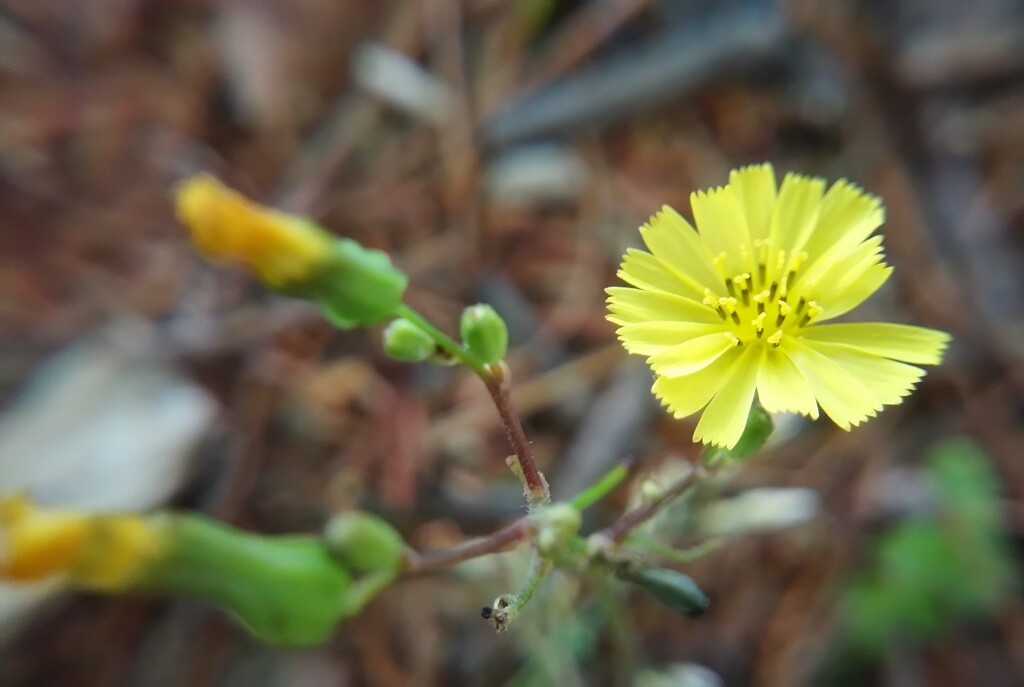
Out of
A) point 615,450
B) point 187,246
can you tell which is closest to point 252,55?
point 187,246

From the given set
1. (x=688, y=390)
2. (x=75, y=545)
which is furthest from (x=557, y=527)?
(x=75, y=545)

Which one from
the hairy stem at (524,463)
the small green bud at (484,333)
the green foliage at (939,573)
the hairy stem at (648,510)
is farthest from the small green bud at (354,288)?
the green foliage at (939,573)

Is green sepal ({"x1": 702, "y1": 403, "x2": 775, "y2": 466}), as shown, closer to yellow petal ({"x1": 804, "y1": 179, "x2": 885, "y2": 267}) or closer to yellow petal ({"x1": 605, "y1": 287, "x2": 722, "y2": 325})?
yellow petal ({"x1": 605, "y1": 287, "x2": 722, "y2": 325})

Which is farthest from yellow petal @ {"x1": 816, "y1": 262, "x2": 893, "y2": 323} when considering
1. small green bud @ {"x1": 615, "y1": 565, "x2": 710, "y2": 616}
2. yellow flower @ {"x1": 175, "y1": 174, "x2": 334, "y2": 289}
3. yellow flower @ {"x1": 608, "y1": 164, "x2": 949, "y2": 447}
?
yellow flower @ {"x1": 175, "y1": 174, "x2": 334, "y2": 289}

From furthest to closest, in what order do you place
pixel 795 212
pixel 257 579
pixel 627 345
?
1. pixel 257 579
2. pixel 795 212
3. pixel 627 345

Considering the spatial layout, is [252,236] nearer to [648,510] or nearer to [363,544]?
[363,544]

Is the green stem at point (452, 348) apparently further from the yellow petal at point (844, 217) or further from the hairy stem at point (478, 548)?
the yellow petal at point (844, 217)

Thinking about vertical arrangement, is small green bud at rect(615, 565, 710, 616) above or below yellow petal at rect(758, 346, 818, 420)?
below

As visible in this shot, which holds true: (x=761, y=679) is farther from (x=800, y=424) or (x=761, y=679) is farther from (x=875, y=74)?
(x=875, y=74)
